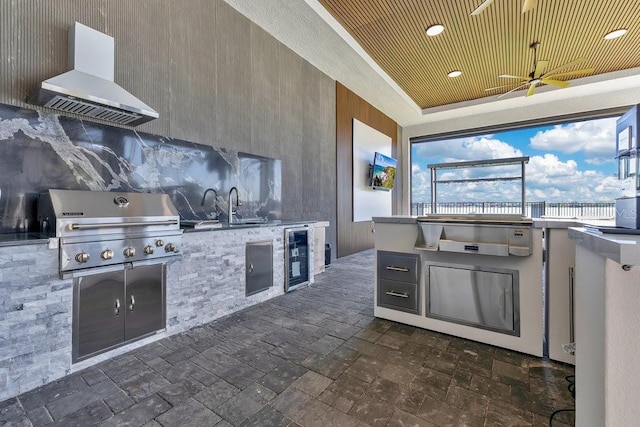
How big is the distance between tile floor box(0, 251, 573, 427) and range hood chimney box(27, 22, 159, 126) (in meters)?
1.95

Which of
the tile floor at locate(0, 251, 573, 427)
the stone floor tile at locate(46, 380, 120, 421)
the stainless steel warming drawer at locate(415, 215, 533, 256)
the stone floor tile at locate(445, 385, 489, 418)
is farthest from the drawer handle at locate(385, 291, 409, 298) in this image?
the stone floor tile at locate(46, 380, 120, 421)

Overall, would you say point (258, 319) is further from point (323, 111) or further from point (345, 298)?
point (323, 111)

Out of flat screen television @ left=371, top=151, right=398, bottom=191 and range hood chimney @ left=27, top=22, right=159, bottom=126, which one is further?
flat screen television @ left=371, top=151, right=398, bottom=191

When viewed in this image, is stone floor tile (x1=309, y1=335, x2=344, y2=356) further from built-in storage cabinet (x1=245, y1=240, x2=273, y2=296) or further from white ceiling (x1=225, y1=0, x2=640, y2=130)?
white ceiling (x1=225, y1=0, x2=640, y2=130)

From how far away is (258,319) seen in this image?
2.83m

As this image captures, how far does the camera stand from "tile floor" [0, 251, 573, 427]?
4.87ft

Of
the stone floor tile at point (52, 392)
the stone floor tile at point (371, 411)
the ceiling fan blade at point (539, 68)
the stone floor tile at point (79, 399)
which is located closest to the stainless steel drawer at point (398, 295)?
the stone floor tile at point (371, 411)

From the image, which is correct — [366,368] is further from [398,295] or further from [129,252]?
[129,252]

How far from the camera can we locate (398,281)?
2.69m

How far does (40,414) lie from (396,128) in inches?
359

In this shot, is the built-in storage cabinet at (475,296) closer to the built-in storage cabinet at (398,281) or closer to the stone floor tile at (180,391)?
the built-in storage cabinet at (398,281)

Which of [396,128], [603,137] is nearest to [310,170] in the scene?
[396,128]

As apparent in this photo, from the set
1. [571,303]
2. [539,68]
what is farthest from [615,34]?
[571,303]

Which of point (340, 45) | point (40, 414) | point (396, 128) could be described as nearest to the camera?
point (40, 414)
